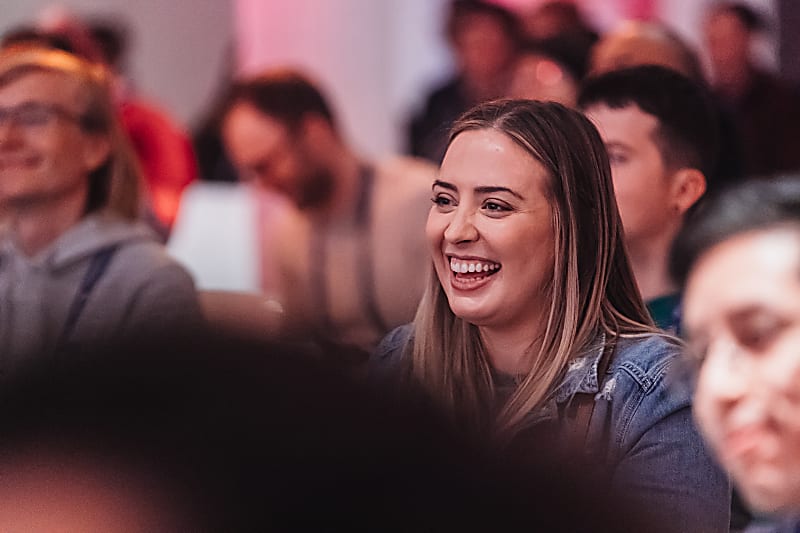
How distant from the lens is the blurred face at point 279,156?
3.90m

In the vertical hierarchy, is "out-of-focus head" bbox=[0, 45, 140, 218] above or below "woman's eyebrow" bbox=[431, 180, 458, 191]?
below

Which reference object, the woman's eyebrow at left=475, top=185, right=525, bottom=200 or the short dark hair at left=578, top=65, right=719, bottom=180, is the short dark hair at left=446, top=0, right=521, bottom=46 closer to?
the short dark hair at left=578, top=65, right=719, bottom=180

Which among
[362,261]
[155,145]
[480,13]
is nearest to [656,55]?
[362,261]

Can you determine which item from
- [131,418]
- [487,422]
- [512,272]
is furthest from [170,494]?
[512,272]

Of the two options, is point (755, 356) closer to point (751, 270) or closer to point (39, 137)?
point (751, 270)

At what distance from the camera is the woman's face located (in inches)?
80.5

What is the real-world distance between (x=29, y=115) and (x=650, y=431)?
1.61 m

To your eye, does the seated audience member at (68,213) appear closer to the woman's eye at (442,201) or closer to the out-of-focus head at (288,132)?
the woman's eye at (442,201)

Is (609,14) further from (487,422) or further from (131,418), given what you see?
(131,418)

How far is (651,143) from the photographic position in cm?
259

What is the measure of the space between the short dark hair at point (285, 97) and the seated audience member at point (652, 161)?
138 centimetres

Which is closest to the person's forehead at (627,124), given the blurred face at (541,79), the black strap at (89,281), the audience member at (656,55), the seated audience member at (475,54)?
the audience member at (656,55)

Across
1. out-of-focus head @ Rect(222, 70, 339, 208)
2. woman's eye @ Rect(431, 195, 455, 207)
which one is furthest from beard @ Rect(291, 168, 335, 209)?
woman's eye @ Rect(431, 195, 455, 207)

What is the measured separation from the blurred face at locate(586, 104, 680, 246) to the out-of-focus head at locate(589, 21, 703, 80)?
704mm
